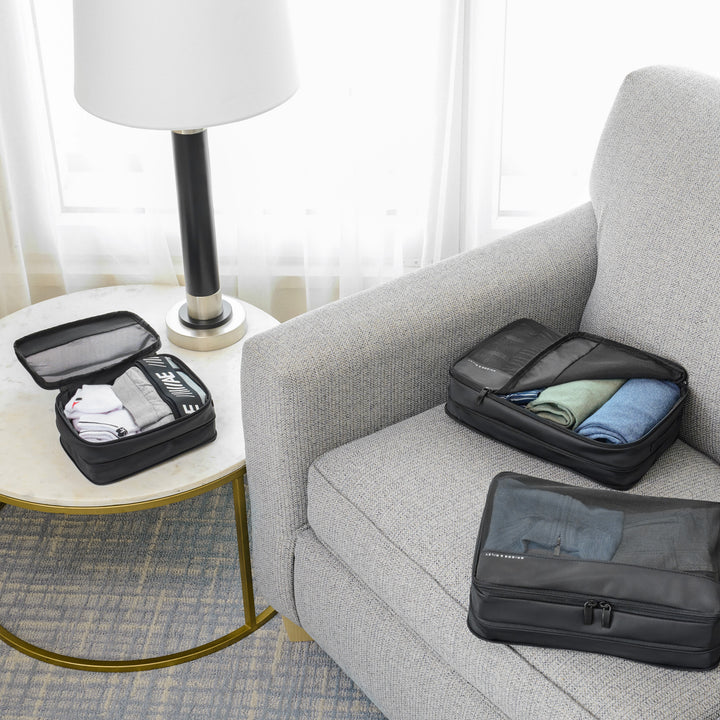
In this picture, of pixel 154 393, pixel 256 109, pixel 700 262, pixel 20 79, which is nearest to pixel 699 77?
pixel 700 262

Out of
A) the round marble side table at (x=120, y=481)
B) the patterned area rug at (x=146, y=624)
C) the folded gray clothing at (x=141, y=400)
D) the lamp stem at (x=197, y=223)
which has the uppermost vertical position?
the lamp stem at (x=197, y=223)

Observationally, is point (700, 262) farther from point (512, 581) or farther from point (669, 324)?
point (512, 581)

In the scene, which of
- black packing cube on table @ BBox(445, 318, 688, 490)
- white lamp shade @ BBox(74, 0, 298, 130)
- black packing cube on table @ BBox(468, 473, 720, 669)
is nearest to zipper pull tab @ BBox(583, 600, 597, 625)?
black packing cube on table @ BBox(468, 473, 720, 669)

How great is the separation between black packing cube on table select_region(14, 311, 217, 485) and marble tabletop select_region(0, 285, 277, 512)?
3 centimetres

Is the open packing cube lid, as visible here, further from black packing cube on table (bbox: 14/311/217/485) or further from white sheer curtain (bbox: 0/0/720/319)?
white sheer curtain (bbox: 0/0/720/319)

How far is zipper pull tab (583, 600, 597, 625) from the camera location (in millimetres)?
1121

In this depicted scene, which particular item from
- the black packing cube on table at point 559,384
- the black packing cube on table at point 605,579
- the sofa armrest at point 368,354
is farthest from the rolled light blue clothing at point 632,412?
the sofa armrest at point 368,354

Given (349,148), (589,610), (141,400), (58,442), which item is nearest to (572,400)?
(589,610)

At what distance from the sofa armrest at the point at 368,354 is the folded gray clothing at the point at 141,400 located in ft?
0.48

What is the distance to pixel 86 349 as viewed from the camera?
1.74 metres

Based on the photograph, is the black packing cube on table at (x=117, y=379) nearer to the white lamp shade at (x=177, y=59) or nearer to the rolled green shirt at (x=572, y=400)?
the white lamp shade at (x=177, y=59)

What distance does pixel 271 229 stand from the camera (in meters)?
2.27

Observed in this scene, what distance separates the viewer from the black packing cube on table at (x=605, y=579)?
1115 millimetres

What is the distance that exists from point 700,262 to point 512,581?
2.06 feet
